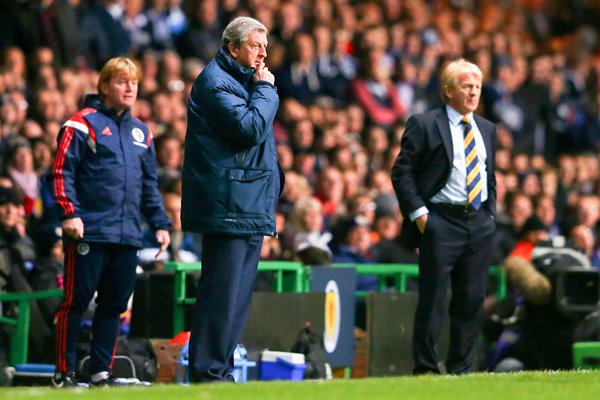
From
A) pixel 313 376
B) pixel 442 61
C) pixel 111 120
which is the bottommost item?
pixel 313 376

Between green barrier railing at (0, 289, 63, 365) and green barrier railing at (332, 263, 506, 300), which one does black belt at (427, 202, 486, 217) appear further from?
Result: green barrier railing at (0, 289, 63, 365)

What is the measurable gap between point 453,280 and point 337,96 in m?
8.88

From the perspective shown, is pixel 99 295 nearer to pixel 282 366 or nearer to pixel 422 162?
pixel 282 366

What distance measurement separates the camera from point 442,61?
21969mm

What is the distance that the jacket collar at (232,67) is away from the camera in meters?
8.91

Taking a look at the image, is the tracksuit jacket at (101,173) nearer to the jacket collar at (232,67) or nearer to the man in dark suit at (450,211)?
the jacket collar at (232,67)

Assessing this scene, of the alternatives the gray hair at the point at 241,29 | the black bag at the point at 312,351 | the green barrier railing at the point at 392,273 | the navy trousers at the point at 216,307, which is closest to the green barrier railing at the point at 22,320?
the black bag at the point at 312,351

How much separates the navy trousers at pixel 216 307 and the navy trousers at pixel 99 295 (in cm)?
120

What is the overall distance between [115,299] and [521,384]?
9.20 ft

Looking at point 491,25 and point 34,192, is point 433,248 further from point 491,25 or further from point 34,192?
point 491,25

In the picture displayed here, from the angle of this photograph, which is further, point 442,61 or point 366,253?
point 442,61

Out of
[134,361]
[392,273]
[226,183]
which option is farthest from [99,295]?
[392,273]

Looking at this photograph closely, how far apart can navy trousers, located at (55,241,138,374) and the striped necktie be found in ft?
8.02

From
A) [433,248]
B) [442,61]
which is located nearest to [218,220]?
[433,248]
